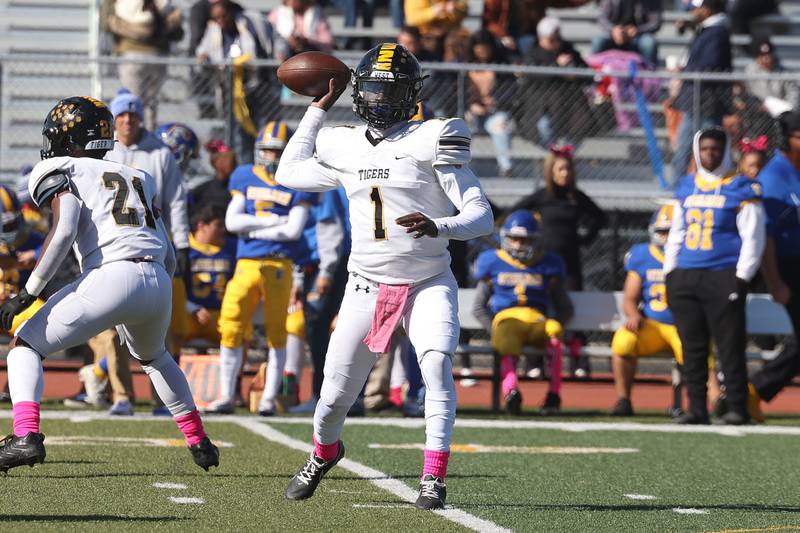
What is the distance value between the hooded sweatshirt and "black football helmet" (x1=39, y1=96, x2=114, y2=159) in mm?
4488

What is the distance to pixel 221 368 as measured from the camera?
962 cm

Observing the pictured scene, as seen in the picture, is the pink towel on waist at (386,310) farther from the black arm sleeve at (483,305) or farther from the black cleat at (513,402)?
the black arm sleeve at (483,305)

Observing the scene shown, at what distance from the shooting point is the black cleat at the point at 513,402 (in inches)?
389

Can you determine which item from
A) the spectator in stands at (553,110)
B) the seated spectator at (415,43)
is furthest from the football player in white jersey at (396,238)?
the seated spectator at (415,43)

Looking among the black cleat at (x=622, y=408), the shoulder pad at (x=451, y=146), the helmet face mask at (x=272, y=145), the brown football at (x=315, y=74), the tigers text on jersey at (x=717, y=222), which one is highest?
the brown football at (x=315, y=74)

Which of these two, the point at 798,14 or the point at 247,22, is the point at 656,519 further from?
the point at 798,14

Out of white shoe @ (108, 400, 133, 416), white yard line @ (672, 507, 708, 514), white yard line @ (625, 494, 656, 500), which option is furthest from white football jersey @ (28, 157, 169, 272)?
white shoe @ (108, 400, 133, 416)

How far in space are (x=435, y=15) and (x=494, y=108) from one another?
1785 mm

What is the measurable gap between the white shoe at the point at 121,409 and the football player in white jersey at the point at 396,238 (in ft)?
11.8

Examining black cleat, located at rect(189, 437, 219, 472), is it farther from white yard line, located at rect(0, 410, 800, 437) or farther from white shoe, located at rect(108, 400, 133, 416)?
white shoe, located at rect(108, 400, 133, 416)

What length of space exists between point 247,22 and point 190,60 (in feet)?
3.60

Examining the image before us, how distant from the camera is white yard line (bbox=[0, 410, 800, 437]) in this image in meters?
8.99

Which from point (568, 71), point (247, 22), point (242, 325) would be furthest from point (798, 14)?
point (242, 325)

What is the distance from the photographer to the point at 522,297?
34.4 ft
